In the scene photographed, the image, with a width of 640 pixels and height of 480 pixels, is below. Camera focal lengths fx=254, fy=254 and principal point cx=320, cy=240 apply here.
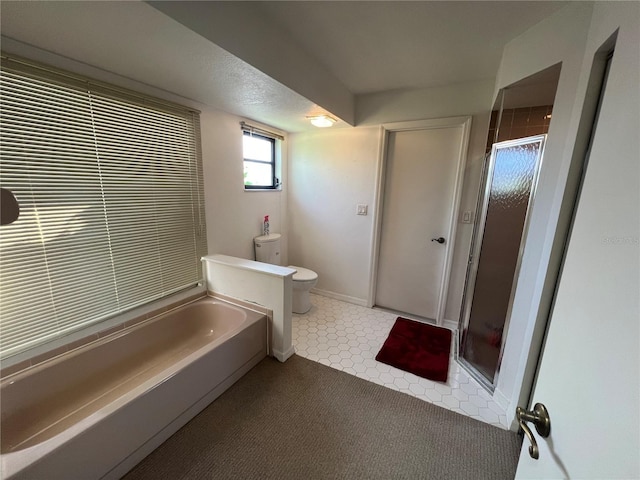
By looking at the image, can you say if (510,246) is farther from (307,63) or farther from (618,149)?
(307,63)

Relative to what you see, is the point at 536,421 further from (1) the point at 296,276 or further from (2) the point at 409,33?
(1) the point at 296,276

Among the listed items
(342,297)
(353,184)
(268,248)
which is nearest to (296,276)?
(268,248)

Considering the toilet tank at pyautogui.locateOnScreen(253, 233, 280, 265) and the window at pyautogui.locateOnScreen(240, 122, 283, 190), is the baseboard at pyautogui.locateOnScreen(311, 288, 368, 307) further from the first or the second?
the window at pyautogui.locateOnScreen(240, 122, 283, 190)

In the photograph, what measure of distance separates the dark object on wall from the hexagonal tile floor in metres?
1.89

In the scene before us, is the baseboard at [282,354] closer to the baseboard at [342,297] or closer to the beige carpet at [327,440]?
the beige carpet at [327,440]

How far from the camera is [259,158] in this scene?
2.84 m

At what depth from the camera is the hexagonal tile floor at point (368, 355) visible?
1.72 metres

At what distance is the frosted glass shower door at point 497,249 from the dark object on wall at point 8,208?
2279 mm

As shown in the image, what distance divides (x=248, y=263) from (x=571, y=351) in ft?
6.38

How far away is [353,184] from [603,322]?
8.15 feet

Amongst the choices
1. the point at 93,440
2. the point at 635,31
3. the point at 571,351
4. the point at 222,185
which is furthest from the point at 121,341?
the point at 635,31

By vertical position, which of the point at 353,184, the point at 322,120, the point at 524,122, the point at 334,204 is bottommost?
the point at 334,204

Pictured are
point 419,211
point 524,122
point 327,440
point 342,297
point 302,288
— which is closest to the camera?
point 327,440

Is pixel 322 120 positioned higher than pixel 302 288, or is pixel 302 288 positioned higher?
pixel 322 120
